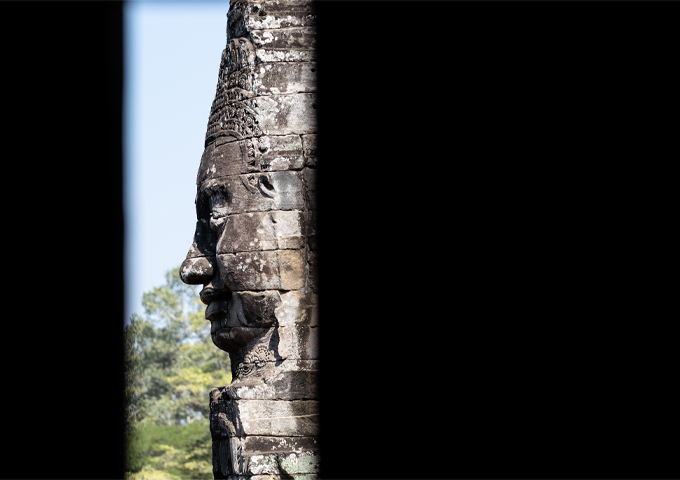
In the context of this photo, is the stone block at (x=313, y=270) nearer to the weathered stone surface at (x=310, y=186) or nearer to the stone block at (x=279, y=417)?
the weathered stone surface at (x=310, y=186)

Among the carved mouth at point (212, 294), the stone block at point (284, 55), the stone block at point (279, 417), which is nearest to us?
the stone block at point (279, 417)

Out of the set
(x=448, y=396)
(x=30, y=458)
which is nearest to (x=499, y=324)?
(x=448, y=396)

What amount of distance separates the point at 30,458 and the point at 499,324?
8.97 ft

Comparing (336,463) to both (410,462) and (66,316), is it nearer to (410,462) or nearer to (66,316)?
(410,462)

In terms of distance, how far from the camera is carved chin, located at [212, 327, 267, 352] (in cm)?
716

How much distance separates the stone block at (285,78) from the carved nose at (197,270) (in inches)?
55.8

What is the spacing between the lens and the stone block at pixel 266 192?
7.12 meters

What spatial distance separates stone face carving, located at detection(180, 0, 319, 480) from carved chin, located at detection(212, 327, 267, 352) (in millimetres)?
12

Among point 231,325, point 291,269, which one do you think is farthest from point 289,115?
point 231,325

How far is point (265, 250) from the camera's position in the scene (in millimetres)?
7062

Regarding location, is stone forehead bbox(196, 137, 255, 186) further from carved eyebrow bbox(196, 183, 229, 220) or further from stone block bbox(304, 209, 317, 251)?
stone block bbox(304, 209, 317, 251)

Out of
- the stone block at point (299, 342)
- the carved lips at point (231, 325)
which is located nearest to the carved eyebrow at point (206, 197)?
the carved lips at point (231, 325)

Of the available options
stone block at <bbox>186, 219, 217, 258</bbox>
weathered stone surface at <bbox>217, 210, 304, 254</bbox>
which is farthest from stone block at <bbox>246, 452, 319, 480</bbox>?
stone block at <bbox>186, 219, 217, 258</bbox>

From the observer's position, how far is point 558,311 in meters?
4.82
